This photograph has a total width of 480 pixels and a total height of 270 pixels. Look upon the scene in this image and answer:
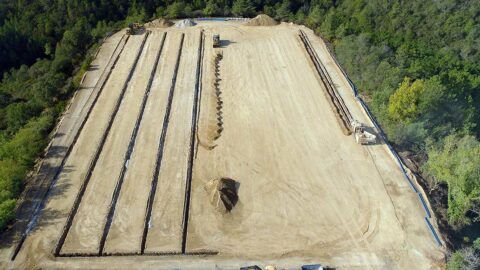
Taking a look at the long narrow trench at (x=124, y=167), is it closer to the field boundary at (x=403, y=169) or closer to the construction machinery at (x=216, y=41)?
the construction machinery at (x=216, y=41)

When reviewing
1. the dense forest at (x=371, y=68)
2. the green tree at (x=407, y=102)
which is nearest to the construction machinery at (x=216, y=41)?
the dense forest at (x=371, y=68)

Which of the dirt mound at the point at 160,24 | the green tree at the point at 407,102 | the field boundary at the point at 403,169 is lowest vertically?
the field boundary at the point at 403,169

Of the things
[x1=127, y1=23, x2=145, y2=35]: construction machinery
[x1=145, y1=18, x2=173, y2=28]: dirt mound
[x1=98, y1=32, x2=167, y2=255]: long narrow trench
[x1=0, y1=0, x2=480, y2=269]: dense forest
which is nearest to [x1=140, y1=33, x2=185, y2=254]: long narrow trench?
[x1=98, y1=32, x2=167, y2=255]: long narrow trench

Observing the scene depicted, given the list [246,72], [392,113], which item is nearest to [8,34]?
[246,72]

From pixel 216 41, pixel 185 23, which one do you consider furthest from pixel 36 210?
pixel 185 23

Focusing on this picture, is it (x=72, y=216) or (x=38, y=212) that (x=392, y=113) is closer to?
(x=72, y=216)

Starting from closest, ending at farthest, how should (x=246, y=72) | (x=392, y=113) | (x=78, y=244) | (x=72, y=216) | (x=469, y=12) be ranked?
(x=78, y=244) → (x=72, y=216) → (x=392, y=113) → (x=246, y=72) → (x=469, y=12)
